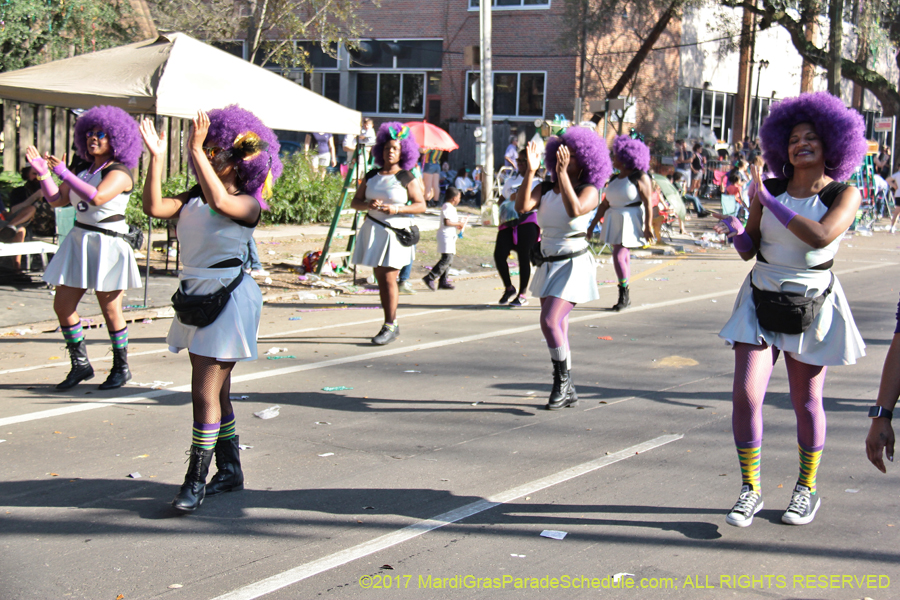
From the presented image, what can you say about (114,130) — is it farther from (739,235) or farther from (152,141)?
(739,235)

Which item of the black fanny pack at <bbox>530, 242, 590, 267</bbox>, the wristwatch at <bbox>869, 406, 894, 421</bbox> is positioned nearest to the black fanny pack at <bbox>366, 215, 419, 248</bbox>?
the black fanny pack at <bbox>530, 242, 590, 267</bbox>

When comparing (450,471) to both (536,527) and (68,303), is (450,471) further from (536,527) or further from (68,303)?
(68,303)

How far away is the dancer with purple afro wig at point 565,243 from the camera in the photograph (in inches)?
251

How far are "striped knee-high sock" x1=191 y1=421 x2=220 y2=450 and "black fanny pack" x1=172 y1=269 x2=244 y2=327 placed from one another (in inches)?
19.9

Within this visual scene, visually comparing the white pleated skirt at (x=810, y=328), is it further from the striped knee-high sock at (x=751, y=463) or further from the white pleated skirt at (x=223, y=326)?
the white pleated skirt at (x=223, y=326)

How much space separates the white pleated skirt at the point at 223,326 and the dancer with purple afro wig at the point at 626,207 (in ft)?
22.7

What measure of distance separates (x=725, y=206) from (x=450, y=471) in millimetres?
2157

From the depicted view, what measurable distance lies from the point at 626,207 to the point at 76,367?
22.0 feet

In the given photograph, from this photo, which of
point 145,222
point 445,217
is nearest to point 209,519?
point 445,217

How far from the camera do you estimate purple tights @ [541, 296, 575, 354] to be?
20.8 ft

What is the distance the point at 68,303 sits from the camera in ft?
Result: 21.6

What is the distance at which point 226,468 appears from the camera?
4648 mm

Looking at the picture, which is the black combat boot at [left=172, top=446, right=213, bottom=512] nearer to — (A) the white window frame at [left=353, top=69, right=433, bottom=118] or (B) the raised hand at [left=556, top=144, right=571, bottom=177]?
(B) the raised hand at [left=556, top=144, right=571, bottom=177]

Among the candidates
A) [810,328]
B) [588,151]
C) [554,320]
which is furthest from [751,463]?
[588,151]
